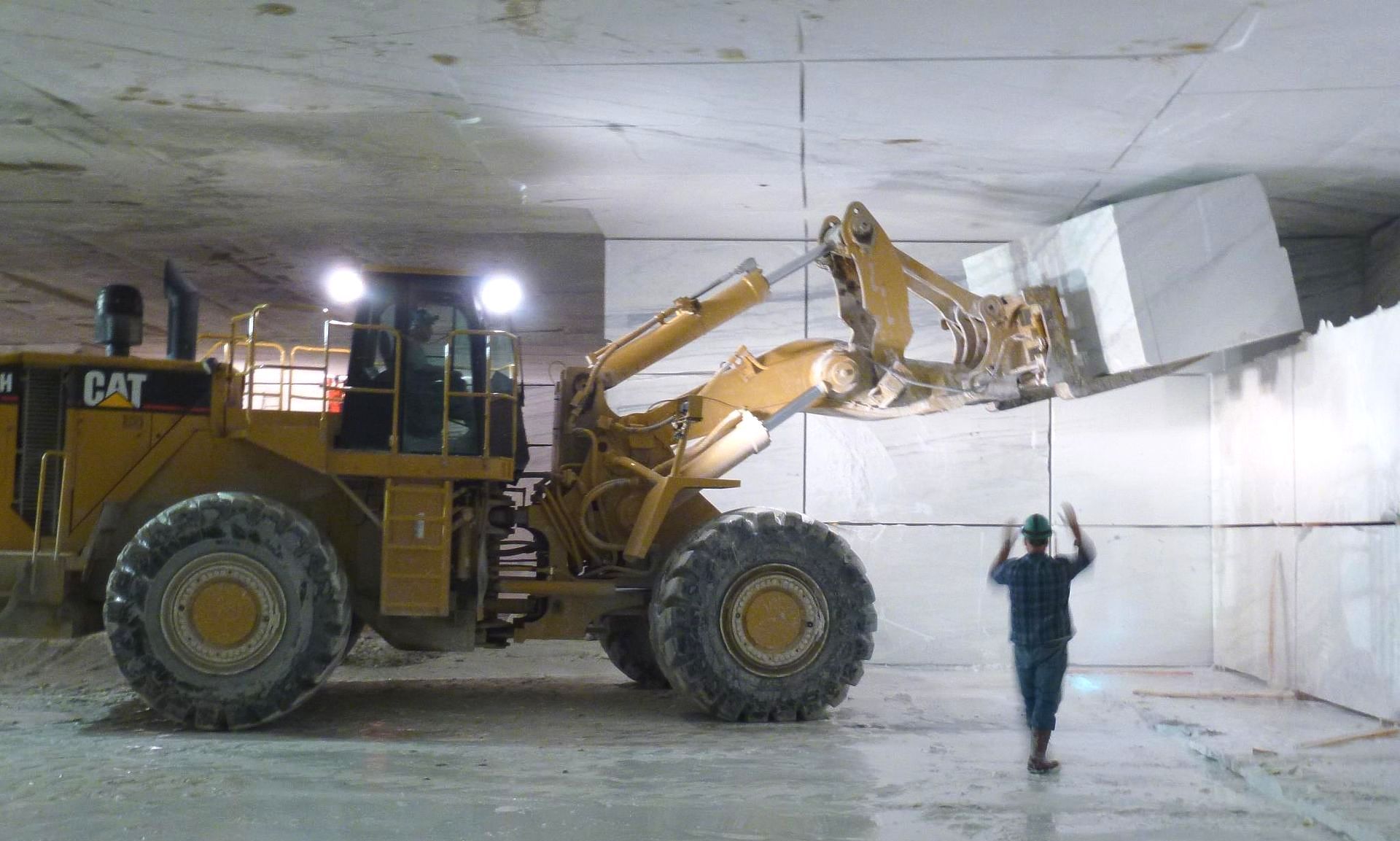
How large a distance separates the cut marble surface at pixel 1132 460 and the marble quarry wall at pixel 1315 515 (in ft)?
0.57

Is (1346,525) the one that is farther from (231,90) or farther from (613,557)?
(231,90)

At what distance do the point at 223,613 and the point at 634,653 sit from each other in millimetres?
3458

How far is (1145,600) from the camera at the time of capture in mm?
11656

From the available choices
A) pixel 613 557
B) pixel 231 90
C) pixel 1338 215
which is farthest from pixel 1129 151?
pixel 231 90

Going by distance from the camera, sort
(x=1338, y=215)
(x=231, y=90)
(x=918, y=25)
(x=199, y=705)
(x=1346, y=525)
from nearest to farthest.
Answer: (x=918, y=25) → (x=199, y=705) → (x=231, y=90) → (x=1346, y=525) → (x=1338, y=215)

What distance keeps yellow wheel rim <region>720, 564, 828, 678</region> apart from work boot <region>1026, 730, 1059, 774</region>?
6.89 ft

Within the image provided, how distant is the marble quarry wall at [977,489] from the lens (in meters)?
11.6

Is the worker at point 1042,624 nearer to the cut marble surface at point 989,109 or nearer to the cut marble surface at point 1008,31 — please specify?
the cut marble surface at point 1008,31

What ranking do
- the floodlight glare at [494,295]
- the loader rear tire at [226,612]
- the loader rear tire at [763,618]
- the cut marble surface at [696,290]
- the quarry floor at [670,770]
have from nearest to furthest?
the quarry floor at [670,770] < the loader rear tire at [226,612] < the loader rear tire at [763,618] < the floodlight glare at [494,295] < the cut marble surface at [696,290]

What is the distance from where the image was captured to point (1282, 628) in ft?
33.1

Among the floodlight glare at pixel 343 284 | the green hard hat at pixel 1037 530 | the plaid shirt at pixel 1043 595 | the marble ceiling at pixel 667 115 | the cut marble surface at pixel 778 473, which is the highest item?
the marble ceiling at pixel 667 115

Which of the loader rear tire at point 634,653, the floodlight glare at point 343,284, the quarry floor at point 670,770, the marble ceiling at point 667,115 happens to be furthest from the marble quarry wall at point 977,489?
the floodlight glare at point 343,284

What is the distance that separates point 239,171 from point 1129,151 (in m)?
7.05

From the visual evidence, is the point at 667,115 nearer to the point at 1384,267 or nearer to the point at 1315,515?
the point at 1315,515
